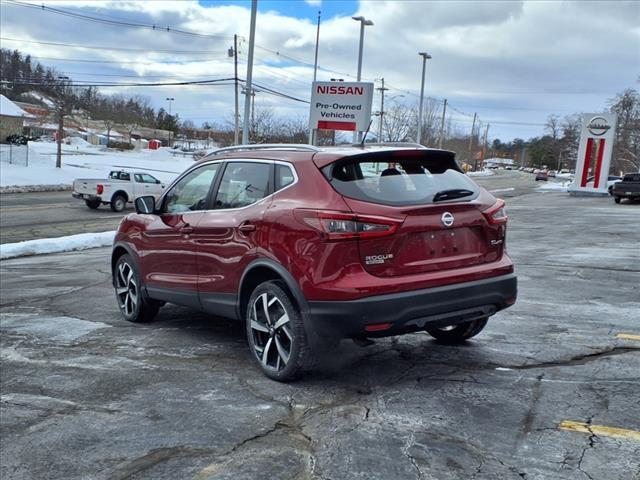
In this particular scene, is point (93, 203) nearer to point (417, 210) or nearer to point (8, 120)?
point (417, 210)

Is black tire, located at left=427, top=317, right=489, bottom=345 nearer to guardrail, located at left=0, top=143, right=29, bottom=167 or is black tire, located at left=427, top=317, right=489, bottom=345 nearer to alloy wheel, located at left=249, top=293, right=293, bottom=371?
alloy wheel, located at left=249, top=293, right=293, bottom=371

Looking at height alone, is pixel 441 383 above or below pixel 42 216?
above

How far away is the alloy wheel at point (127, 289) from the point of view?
6566mm

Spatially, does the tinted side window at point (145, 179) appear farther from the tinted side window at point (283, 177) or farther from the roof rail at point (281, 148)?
the tinted side window at point (283, 177)

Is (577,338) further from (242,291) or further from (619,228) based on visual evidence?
(619,228)

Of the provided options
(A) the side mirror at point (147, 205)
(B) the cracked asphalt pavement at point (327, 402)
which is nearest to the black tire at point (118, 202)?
(B) the cracked asphalt pavement at point (327, 402)

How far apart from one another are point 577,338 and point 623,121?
2963 inches

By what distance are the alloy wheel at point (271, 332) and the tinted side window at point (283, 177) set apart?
834 millimetres

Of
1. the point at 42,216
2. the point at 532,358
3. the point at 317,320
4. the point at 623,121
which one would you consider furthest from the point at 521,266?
the point at 623,121

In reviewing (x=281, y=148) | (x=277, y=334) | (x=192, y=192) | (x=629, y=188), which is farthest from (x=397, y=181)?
(x=629, y=188)

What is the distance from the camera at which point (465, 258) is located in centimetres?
436

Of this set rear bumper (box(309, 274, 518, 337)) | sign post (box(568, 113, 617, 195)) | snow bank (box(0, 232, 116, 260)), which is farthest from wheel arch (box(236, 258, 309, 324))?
sign post (box(568, 113, 617, 195))

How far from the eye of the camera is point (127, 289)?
673 centimetres

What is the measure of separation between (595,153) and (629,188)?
9439mm
